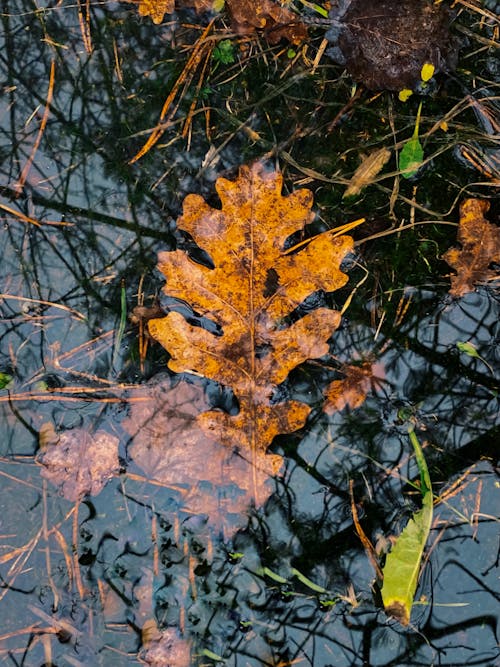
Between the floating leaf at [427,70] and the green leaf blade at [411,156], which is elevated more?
the floating leaf at [427,70]

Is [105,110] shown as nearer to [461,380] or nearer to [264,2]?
[264,2]

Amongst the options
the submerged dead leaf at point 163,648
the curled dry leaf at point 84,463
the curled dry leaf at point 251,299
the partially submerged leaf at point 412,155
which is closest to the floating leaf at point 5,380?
the curled dry leaf at point 84,463

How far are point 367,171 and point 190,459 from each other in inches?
46.4

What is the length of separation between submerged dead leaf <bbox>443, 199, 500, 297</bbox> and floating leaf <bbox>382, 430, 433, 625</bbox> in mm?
Result: 673

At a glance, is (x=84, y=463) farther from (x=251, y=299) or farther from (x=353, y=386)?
(x=353, y=386)

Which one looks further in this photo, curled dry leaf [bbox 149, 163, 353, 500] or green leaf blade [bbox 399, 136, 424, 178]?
green leaf blade [bbox 399, 136, 424, 178]

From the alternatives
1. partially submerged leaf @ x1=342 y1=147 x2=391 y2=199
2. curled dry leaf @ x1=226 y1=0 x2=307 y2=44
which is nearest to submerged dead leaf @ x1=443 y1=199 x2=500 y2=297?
partially submerged leaf @ x1=342 y1=147 x2=391 y2=199

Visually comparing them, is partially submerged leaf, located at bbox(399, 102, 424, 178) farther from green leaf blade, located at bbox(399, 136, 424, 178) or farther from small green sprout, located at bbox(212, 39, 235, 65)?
small green sprout, located at bbox(212, 39, 235, 65)

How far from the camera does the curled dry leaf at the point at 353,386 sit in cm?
240

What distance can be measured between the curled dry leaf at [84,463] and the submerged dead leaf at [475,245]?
1.35 metres

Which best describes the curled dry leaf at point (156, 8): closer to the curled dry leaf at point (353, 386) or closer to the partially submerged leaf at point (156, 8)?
the partially submerged leaf at point (156, 8)

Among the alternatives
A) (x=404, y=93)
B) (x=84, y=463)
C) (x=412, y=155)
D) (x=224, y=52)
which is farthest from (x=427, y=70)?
(x=84, y=463)

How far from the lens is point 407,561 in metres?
2.32

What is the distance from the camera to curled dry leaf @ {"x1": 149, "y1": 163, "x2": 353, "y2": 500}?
225 centimetres
